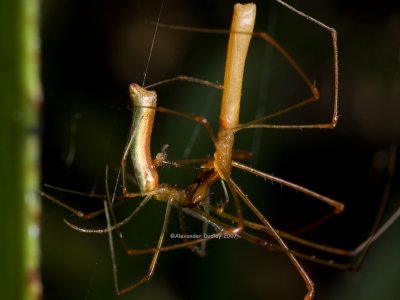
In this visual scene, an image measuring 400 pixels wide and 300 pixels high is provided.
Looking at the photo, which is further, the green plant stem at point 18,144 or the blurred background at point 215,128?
the blurred background at point 215,128

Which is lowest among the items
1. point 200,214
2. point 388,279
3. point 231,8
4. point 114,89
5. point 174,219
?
point 388,279

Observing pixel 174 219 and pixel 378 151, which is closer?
pixel 174 219

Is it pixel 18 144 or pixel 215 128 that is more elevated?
pixel 18 144

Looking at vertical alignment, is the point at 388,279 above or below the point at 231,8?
below

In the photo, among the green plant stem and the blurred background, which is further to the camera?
the blurred background

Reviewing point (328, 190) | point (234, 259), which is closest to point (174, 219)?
point (234, 259)

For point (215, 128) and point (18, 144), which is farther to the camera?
point (215, 128)

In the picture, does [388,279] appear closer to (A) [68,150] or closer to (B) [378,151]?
(B) [378,151]

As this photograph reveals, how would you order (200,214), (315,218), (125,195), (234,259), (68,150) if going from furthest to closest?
(315,218) → (234,259) → (68,150) → (200,214) → (125,195)
